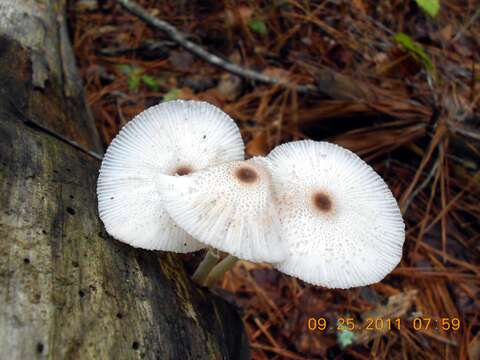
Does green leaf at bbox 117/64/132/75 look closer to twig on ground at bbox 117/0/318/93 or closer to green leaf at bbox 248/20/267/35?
twig on ground at bbox 117/0/318/93

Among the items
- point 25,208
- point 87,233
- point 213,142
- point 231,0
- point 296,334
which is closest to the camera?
point 25,208

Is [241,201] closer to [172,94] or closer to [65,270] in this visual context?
[65,270]

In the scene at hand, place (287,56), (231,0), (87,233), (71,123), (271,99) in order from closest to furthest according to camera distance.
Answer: (87,233), (71,123), (271,99), (287,56), (231,0)

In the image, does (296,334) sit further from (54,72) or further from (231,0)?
(231,0)

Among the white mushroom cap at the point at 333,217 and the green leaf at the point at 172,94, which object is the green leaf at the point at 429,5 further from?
the green leaf at the point at 172,94

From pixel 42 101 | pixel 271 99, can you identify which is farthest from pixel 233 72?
Answer: pixel 42 101

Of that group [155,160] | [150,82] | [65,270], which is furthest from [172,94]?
[65,270]

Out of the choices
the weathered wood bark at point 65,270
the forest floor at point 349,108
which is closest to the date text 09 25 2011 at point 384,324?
the forest floor at point 349,108
